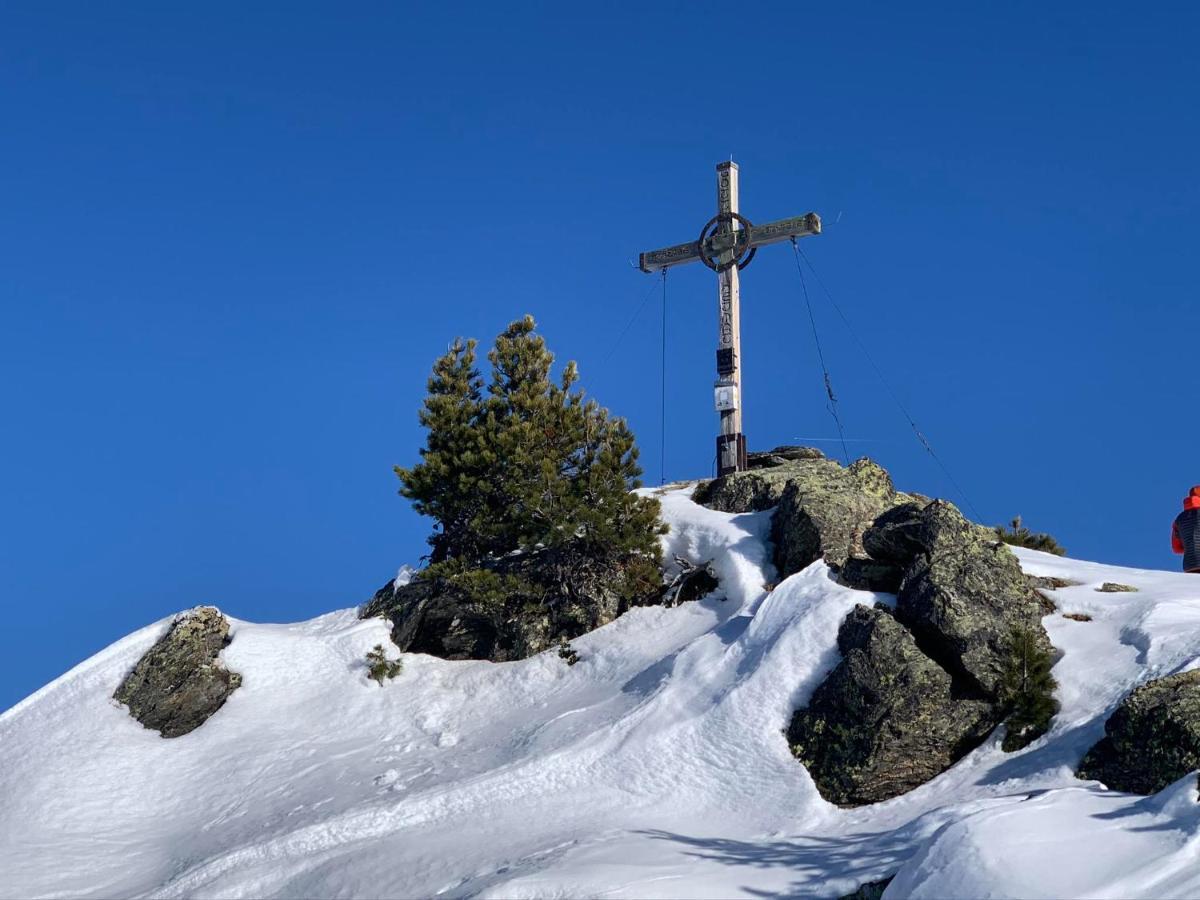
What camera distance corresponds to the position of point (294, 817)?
1405cm

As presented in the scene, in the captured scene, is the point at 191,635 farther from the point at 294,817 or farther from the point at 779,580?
the point at 779,580

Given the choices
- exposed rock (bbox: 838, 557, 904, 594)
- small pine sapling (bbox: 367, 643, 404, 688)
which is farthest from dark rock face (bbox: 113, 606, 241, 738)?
exposed rock (bbox: 838, 557, 904, 594)

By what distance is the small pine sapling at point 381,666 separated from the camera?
56.6ft

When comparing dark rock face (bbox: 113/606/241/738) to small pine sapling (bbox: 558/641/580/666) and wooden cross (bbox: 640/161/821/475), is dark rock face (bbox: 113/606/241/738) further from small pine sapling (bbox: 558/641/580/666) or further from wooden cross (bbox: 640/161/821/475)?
wooden cross (bbox: 640/161/821/475)

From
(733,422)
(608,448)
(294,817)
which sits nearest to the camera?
(294,817)

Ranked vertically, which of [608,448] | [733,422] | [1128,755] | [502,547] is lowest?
[1128,755]

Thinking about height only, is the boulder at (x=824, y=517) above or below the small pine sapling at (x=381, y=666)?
above

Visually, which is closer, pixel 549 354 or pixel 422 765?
pixel 422 765

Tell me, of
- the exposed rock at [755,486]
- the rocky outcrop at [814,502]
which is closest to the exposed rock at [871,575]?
the rocky outcrop at [814,502]

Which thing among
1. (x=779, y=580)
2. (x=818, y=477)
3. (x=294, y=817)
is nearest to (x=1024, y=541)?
(x=818, y=477)

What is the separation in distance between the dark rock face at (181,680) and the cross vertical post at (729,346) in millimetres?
9771

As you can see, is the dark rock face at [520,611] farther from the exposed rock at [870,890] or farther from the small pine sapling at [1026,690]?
the exposed rock at [870,890]

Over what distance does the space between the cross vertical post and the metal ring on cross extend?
20mm

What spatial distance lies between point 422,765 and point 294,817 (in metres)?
1.77
